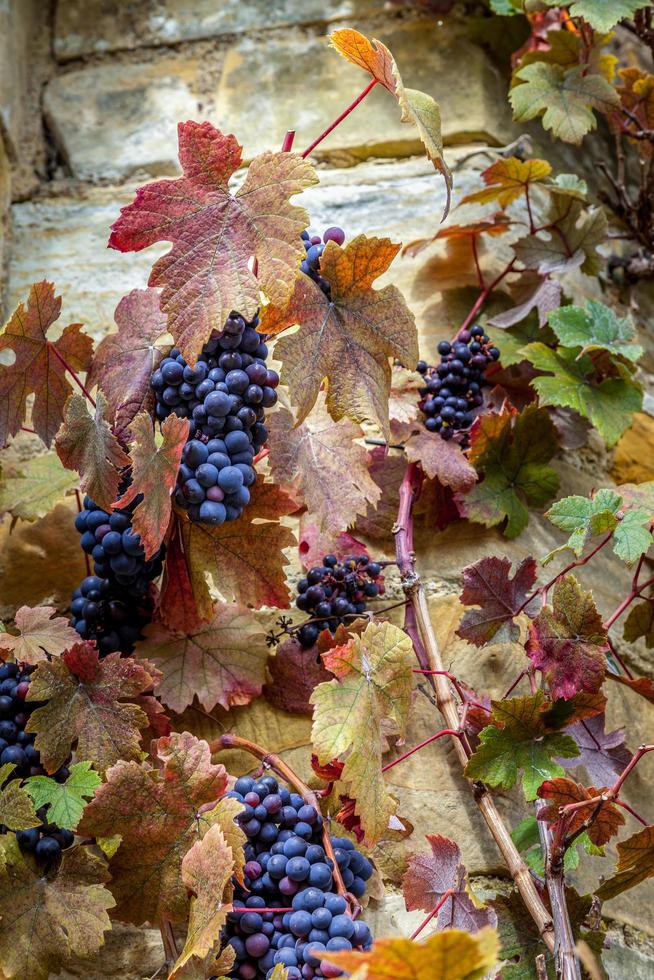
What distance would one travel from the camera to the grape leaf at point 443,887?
0.92 metres

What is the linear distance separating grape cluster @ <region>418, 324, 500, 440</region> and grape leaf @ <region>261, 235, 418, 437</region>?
0.27 m

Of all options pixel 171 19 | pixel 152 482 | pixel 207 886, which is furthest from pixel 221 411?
pixel 171 19

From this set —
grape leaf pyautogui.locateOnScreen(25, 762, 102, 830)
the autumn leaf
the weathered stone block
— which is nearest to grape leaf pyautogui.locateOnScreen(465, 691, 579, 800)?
the autumn leaf

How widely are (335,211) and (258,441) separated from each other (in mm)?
704

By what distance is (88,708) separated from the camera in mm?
976

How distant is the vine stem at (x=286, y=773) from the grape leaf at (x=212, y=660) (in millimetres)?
44

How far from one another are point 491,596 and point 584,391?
33 cm

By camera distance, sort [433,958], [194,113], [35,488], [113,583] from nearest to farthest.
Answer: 1. [433,958]
2. [113,583]
3. [35,488]
4. [194,113]

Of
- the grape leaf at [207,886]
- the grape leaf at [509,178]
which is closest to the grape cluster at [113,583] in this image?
the grape leaf at [207,886]

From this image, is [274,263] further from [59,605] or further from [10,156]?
[10,156]

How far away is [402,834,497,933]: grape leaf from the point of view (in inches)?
36.1

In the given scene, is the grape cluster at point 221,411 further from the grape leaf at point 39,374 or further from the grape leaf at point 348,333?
the grape leaf at point 39,374

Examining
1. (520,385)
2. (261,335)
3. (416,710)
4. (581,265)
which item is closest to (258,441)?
(261,335)

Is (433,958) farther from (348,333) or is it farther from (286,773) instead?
(348,333)
